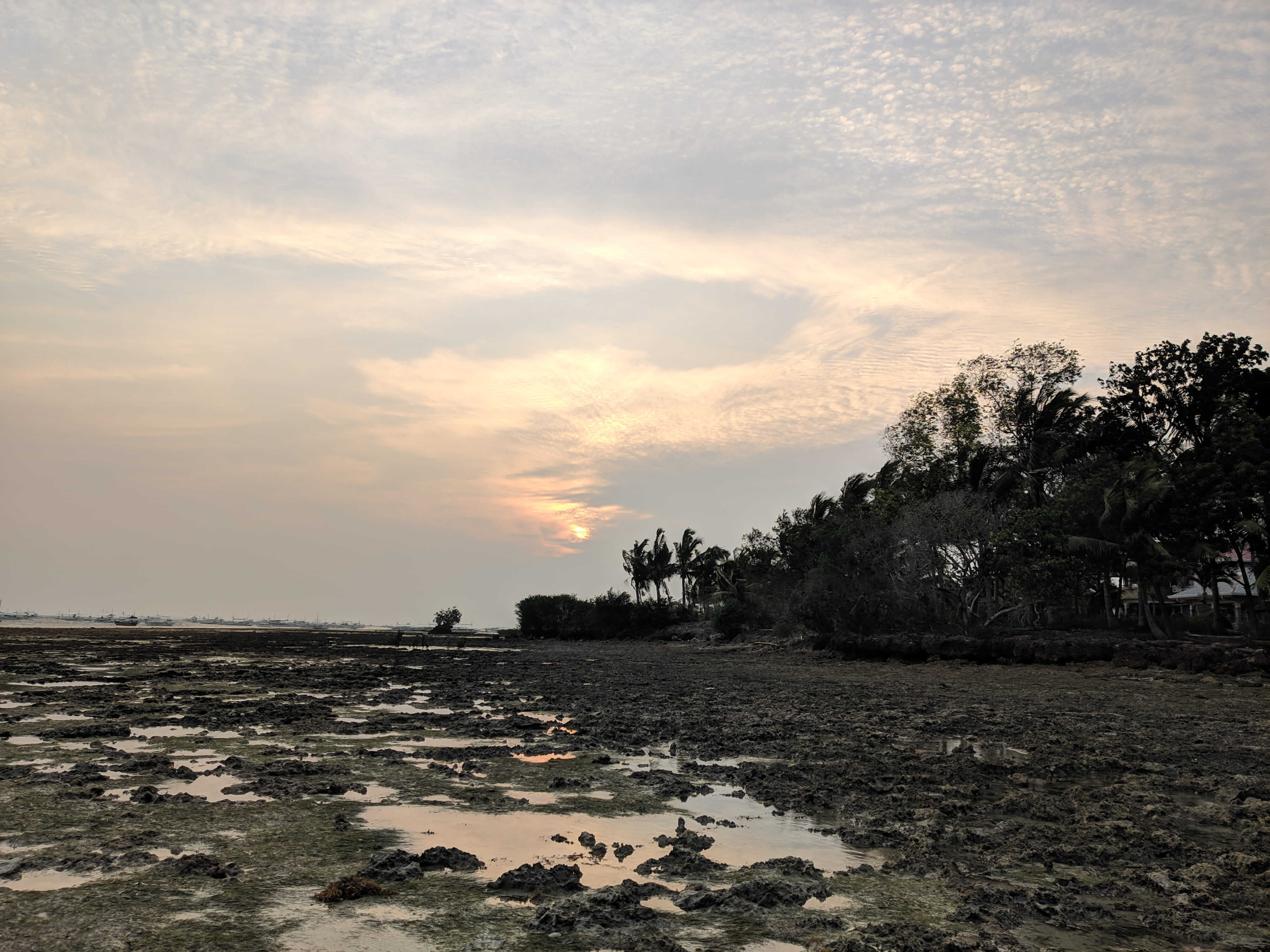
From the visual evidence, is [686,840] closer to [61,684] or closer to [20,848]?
[20,848]

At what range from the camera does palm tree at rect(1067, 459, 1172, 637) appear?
30594 millimetres

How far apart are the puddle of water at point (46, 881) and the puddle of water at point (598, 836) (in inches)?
81.2

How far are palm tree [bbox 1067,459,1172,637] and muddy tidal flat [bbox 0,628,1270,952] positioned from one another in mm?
17179

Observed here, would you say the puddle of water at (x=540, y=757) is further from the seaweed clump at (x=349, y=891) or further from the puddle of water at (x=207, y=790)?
the seaweed clump at (x=349, y=891)

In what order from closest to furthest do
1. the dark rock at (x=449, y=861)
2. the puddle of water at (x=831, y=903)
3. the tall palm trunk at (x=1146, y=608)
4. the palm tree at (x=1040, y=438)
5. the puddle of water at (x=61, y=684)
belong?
the puddle of water at (x=831, y=903) < the dark rock at (x=449, y=861) < the puddle of water at (x=61, y=684) < the tall palm trunk at (x=1146, y=608) < the palm tree at (x=1040, y=438)

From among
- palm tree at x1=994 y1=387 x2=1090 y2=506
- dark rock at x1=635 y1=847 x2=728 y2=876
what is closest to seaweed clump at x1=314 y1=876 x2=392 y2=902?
dark rock at x1=635 y1=847 x2=728 y2=876

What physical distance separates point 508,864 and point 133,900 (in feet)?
7.57

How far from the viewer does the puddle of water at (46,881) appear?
4941 millimetres

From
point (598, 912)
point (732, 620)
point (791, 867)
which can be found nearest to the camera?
point (598, 912)

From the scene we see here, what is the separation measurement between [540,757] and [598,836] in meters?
3.84

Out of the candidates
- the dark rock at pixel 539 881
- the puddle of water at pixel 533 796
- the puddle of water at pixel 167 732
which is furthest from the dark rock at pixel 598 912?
the puddle of water at pixel 167 732

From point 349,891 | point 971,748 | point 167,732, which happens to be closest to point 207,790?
point 349,891

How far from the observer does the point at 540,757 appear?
1034 cm

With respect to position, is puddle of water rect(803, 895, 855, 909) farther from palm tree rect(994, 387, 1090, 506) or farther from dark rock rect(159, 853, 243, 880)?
palm tree rect(994, 387, 1090, 506)
